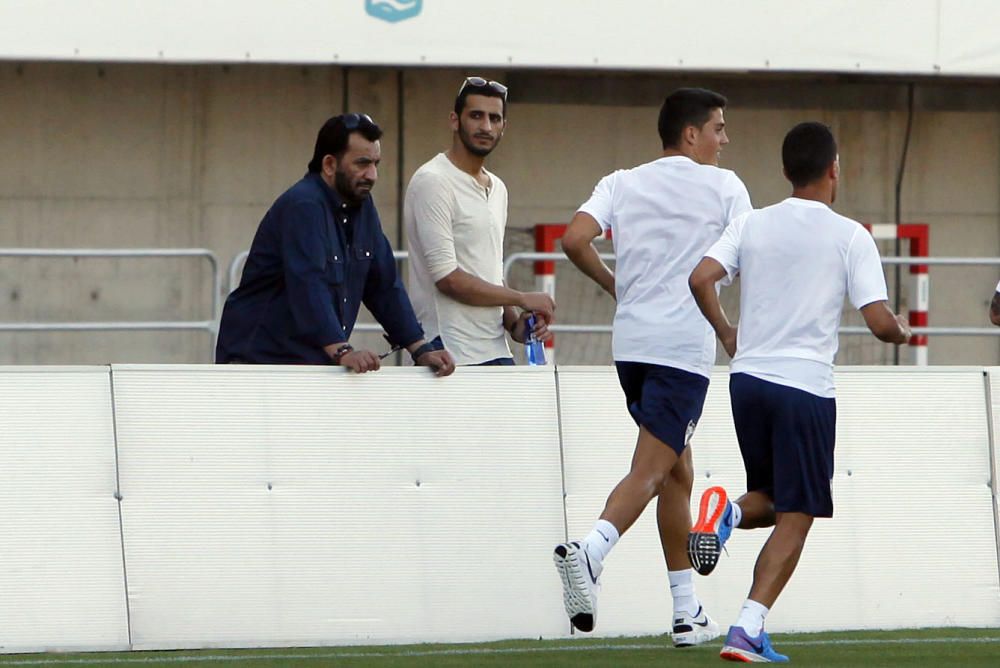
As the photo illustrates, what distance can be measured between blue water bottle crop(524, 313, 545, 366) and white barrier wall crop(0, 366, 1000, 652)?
0.62 ft

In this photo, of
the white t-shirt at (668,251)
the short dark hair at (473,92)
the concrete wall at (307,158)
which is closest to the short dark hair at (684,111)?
the white t-shirt at (668,251)

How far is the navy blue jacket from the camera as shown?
7.03 m

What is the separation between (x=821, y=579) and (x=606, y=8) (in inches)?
223

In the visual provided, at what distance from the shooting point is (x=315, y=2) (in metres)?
11.9

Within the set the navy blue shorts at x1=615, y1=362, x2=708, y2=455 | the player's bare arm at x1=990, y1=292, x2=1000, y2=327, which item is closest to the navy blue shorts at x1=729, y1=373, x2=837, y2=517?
the navy blue shorts at x1=615, y1=362, x2=708, y2=455

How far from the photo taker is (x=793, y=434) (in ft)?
19.5

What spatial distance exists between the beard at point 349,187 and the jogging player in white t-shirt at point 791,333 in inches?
66.9

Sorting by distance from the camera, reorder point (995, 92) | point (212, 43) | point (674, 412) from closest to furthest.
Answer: point (674, 412) → point (212, 43) → point (995, 92)

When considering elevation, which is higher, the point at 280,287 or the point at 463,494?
the point at 280,287

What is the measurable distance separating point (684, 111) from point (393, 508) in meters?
1.88

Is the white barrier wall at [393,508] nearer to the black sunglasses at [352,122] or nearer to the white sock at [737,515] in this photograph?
the black sunglasses at [352,122]

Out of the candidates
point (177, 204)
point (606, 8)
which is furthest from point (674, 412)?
point (177, 204)

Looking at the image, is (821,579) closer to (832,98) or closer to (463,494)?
(463,494)

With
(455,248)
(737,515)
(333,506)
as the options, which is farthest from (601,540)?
(455,248)
